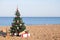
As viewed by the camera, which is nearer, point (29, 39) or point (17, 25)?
point (29, 39)

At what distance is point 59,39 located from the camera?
1881cm

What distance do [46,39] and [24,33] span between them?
2962 millimetres

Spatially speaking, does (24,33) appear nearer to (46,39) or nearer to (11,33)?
(11,33)

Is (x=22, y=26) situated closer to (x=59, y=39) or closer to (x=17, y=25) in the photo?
(x=17, y=25)

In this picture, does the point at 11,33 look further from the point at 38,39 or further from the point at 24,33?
the point at 38,39

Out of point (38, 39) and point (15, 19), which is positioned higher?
point (15, 19)

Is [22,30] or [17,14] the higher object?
[17,14]

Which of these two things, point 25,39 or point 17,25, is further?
point 17,25

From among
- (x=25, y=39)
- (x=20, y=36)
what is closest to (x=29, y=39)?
(x=25, y=39)

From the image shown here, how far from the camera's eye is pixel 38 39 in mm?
18844

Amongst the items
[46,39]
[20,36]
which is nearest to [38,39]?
[46,39]

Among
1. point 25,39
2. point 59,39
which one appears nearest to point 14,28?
point 25,39

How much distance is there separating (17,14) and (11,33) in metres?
1.73

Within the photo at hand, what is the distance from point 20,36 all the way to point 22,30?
59 cm
